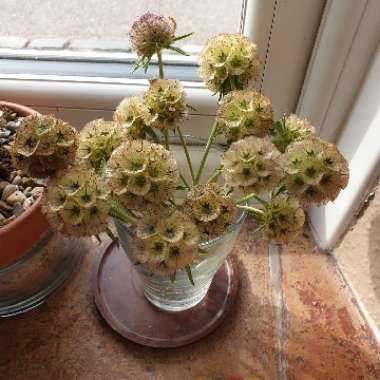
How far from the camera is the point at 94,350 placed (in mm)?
624

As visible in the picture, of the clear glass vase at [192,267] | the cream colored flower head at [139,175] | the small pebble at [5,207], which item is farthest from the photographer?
the small pebble at [5,207]

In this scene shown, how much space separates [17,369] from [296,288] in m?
0.38

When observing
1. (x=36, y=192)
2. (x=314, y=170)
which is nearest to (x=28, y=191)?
(x=36, y=192)

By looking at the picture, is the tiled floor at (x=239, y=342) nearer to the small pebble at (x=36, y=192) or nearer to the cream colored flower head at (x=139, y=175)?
the small pebble at (x=36, y=192)

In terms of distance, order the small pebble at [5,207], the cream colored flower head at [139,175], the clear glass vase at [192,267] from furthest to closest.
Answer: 1. the small pebble at [5,207]
2. the clear glass vase at [192,267]
3. the cream colored flower head at [139,175]

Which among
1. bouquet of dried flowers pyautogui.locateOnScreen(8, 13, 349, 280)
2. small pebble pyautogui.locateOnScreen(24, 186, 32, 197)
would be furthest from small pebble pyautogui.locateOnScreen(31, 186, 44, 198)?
bouquet of dried flowers pyautogui.locateOnScreen(8, 13, 349, 280)

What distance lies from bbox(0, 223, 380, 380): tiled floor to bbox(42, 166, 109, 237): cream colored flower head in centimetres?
30

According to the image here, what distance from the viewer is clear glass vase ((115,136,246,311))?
1.62 feet

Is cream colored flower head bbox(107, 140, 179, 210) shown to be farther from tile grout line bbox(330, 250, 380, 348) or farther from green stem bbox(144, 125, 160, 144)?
tile grout line bbox(330, 250, 380, 348)

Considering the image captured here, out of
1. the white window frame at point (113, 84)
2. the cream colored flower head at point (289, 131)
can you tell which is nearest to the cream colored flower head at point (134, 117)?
the cream colored flower head at point (289, 131)

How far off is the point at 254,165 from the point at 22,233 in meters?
0.31

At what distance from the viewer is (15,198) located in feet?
1.99

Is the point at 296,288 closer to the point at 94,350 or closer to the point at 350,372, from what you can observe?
the point at 350,372

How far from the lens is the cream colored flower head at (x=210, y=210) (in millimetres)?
370
